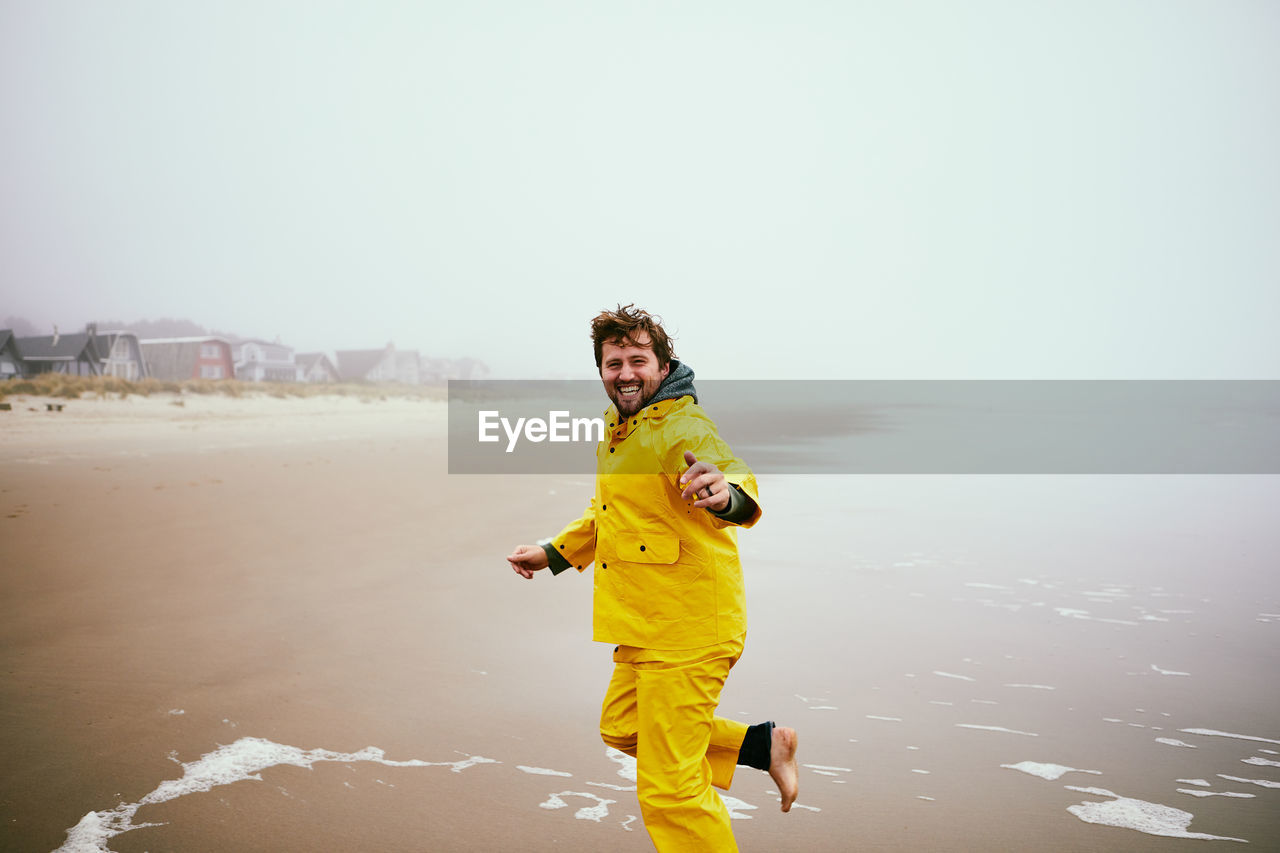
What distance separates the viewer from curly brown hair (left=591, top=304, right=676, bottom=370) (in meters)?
2.70

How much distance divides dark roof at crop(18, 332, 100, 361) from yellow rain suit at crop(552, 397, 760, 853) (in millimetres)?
29613

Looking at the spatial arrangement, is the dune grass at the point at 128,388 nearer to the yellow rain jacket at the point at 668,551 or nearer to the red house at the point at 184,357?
the red house at the point at 184,357

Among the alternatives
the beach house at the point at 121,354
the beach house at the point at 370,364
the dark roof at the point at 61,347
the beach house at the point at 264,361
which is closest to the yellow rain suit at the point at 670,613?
the dark roof at the point at 61,347

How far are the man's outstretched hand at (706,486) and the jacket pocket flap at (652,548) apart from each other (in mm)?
222

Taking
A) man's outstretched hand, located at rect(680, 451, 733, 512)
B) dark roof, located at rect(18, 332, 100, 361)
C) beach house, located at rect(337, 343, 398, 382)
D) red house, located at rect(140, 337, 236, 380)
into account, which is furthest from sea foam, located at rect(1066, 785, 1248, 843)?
beach house, located at rect(337, 343, 398, 382)

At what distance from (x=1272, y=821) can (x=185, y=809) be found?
388 centimetres

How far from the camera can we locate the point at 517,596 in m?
6.14

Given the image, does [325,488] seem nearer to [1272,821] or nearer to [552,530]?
[552,530]

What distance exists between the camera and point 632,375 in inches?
106

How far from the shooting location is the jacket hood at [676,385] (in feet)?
8.80

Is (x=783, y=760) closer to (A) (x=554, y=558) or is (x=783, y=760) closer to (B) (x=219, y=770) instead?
(A) (x=554, y=558)

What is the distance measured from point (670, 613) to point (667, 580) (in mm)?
95

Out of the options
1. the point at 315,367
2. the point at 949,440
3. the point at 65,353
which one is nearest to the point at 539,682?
the point at 949,440

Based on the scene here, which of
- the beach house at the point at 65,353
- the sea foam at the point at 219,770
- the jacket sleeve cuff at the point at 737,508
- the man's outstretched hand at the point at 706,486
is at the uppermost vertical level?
the beach house at the point at 65,353
